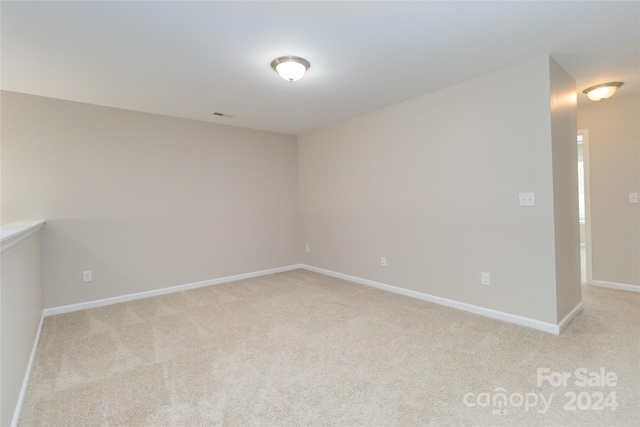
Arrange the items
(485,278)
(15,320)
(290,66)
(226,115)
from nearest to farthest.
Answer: (15,320) → (290,66) → (485,278) → (226,115)

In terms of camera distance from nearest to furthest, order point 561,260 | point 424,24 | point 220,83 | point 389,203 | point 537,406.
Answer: point 537,406
point 424,24
point 561,260
point 220,83
point 389,203

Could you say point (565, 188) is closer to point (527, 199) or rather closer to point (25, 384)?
point (527, 199)

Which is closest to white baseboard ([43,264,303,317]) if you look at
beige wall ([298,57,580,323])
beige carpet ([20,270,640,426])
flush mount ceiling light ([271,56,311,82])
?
beige carpet ([20,270,640,426])

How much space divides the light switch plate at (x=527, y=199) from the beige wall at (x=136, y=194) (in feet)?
11.5

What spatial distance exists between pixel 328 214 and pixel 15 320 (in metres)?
3.69

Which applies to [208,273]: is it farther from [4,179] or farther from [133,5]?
[133,5]

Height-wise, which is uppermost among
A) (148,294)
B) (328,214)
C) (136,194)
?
(136,194)

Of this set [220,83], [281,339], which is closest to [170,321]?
[281,339]

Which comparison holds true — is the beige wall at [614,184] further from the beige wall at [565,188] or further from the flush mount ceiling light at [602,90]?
→ the beige wall at [565,188]

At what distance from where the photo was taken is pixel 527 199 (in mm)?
2686

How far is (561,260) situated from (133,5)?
3753mm

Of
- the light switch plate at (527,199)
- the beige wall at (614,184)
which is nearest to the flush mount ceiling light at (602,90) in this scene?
the beige wall at (614,184)

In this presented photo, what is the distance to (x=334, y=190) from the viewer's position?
186 inches

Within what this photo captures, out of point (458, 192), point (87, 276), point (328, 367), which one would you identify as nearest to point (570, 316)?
point (458, 192)
